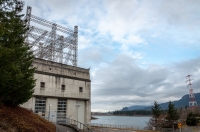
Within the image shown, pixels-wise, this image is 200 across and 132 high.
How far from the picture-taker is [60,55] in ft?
143

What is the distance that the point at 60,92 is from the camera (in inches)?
1581

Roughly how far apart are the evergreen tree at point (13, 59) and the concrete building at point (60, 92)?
17868mm

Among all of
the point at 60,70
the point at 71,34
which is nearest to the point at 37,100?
the point at 60,70

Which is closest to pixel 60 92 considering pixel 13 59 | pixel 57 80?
pixel 57 80

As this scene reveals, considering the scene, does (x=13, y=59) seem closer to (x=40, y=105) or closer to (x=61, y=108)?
(x=40, y=105)

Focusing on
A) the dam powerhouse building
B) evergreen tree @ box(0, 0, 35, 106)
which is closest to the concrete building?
the dam powerhouse building

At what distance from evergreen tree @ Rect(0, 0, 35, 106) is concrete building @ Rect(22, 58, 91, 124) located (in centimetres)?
1787

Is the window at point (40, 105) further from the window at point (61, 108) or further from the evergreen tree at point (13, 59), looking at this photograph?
the evergreen tree at point (13, 59)

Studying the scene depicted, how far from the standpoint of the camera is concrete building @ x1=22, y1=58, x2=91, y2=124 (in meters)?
37.2

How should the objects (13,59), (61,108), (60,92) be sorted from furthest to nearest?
1. (61,108)
2. (60,92)
3. (13,59)

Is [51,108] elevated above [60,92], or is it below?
below

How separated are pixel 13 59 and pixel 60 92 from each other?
84.4 ft

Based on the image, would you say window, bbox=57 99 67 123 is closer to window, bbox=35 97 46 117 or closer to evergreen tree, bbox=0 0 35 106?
window, bbox=35 97 46 117

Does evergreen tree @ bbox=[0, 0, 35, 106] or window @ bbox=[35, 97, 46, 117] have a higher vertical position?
evergreen tree @ bbox=[0, 0, 35, 106]
